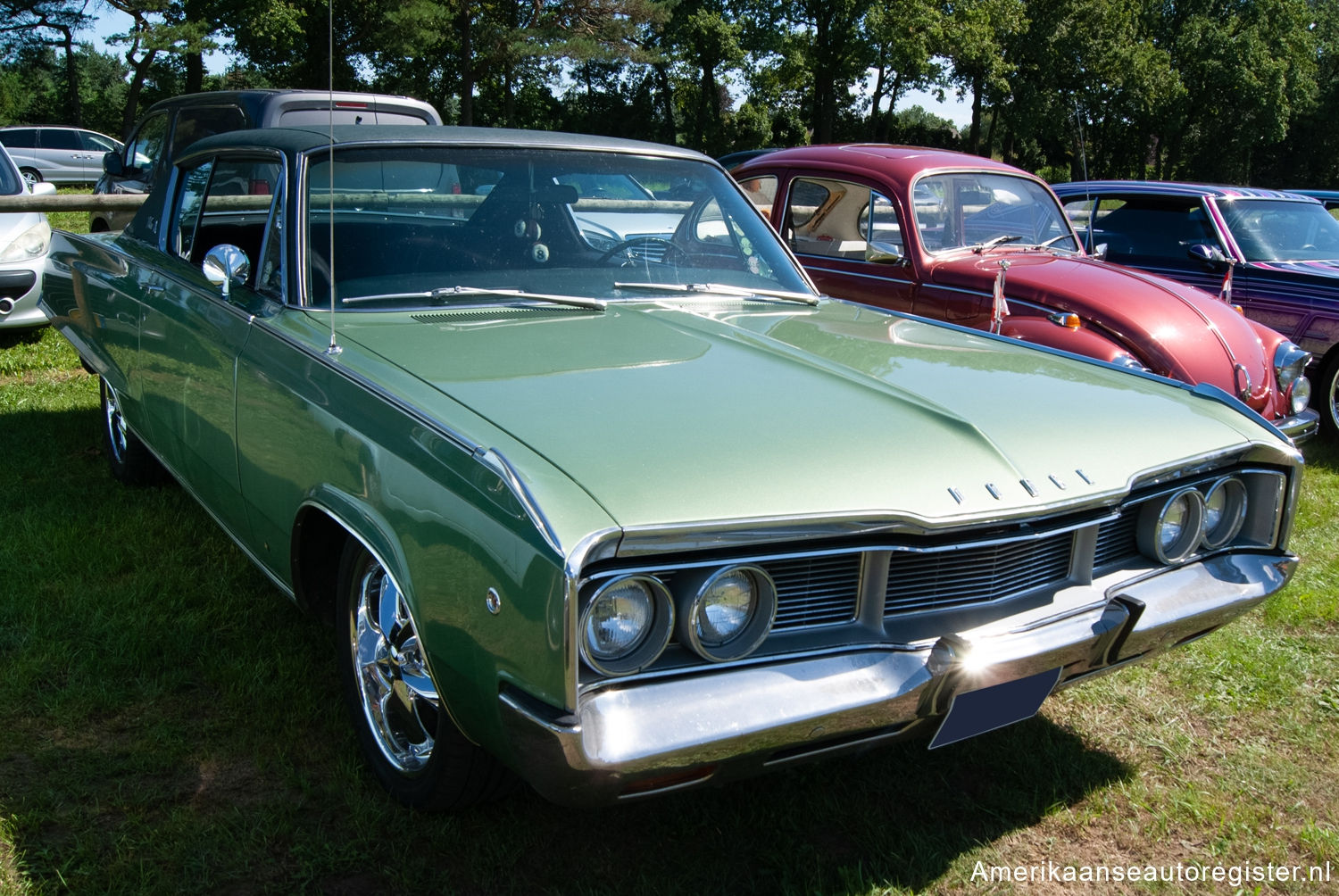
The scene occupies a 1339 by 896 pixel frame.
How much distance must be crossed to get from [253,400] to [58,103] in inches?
1993

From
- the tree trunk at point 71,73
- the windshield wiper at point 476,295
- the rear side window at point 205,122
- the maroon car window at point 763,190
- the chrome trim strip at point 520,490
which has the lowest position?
the chrome trim strip at point 520,490

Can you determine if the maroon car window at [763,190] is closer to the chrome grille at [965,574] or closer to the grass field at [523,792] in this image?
the grass field at [523,792]

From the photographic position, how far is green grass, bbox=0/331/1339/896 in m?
2.30

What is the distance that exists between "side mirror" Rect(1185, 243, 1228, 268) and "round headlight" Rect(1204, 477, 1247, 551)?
462 centimetres

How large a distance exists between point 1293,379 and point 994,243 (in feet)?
5.41

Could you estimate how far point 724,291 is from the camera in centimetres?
339

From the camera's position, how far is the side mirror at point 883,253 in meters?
5.61

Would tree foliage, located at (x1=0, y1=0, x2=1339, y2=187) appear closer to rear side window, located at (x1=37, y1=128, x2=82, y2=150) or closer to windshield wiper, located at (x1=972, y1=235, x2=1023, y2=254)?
rear side window, located at (x1=37, y1=128, x2=82, y2=150)

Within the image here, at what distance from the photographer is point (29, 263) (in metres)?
7.09

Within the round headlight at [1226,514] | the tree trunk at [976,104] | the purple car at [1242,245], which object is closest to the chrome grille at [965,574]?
the round headlight at [1226,514]

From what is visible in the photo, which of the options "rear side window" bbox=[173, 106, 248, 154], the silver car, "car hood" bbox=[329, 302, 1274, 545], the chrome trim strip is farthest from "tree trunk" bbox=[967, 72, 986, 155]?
the chrome trim strip

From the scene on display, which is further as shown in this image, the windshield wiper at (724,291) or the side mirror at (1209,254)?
the side mirror at (1209,254)

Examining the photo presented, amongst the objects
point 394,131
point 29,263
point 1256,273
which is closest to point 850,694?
point 394,131

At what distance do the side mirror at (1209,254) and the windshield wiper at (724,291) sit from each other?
4.29m
